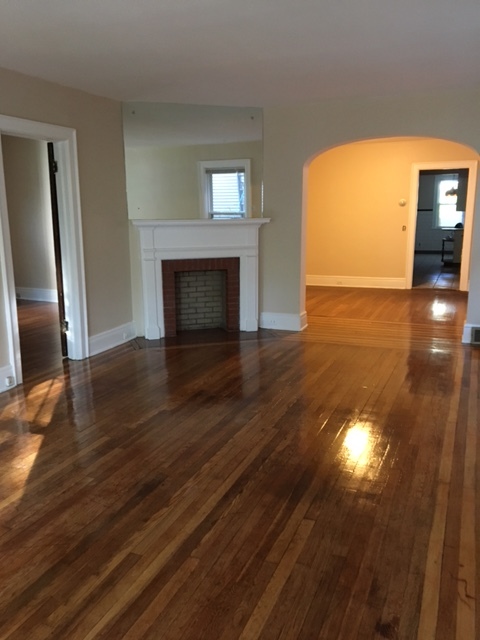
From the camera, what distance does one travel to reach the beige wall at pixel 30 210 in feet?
26.0

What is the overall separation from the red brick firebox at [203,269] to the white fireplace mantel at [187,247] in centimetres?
5

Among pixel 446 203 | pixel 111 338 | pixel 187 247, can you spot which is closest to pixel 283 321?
pixel 187 247

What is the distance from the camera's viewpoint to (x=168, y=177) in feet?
18.6

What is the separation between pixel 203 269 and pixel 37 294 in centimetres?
368

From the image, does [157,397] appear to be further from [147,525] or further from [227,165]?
[227,165]

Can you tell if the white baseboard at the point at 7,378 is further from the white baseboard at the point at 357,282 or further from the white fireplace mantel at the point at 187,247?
the white baseboard at the point at 357,282

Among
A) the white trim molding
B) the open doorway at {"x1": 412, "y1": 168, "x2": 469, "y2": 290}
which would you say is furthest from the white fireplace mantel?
the open doorway at {"x1": 412, "y1": 168, "x2": 469, "y2": 290}

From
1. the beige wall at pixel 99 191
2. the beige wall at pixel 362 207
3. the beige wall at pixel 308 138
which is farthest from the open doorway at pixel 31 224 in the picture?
the beige wall at pixel 362 207

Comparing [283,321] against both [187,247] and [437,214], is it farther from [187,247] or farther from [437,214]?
[437,214]

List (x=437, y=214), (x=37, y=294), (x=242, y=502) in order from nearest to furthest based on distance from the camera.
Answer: (x=242, y=502)
(x=37, y=294)
(x=437, y=214)

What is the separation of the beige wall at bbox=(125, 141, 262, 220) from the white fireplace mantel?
133mm

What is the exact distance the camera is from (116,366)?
16.1 ft

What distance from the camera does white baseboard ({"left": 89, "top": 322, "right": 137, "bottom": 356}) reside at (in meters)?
5.29

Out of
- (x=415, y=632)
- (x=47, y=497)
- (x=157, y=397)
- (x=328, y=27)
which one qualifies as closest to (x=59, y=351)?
(x=157, y=397)
